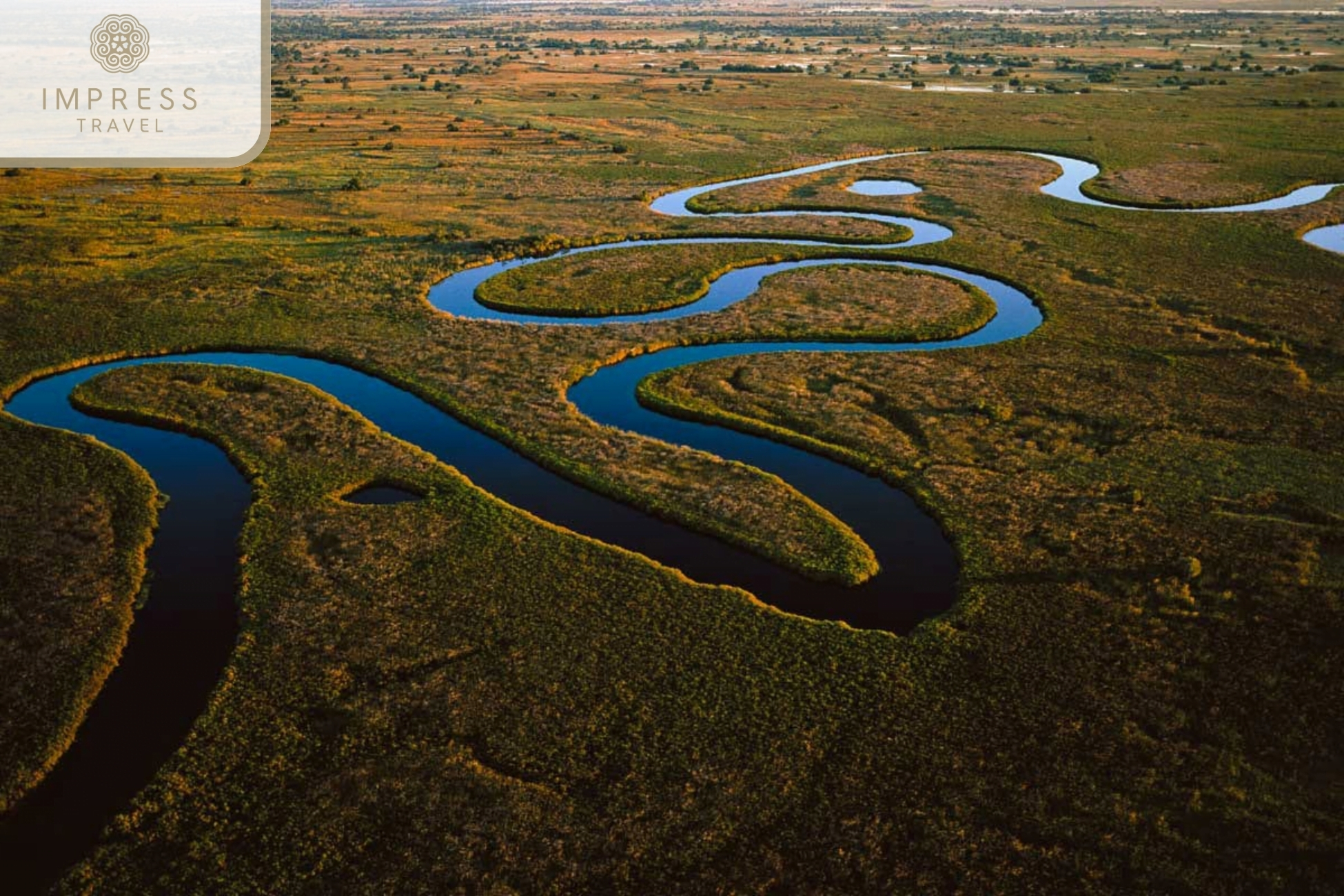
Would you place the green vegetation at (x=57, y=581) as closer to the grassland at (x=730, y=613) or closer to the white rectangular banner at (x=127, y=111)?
the grassland at (x=730, y=613)

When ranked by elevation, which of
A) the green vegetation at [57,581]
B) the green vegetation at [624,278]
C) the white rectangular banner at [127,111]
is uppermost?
the white rectangular banner at [127,111]

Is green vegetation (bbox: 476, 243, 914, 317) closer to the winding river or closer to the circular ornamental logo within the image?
the winding river

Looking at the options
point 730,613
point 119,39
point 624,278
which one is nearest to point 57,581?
point 730,613

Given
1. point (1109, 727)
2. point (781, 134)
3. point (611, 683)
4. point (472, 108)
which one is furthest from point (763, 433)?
point (472, 108)

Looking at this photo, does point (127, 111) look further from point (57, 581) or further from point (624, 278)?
point (57, 581)

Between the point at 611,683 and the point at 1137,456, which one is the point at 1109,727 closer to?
the point at 611,683

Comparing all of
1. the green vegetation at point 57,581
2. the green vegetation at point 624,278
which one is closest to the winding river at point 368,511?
the green vegetation at point 57,581
